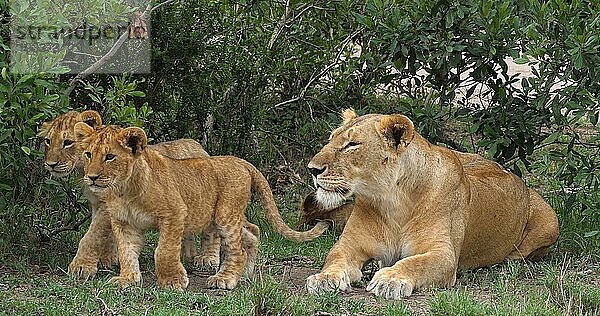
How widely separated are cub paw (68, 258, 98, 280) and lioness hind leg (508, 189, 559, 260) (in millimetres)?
2631

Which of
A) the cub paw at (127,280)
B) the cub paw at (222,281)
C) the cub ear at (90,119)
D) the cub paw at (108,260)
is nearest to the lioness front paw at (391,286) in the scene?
the cub paw at (222,281)

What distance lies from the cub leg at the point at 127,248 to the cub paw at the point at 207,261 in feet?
2.99

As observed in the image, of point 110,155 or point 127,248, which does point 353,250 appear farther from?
point 110,155

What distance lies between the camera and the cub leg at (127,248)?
225 inches

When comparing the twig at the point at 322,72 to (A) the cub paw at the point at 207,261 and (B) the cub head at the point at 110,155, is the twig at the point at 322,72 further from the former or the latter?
(B) the cub head at the point at 110,155

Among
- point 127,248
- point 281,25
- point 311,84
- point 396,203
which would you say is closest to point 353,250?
point 396,203

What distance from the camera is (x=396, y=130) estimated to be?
5977 mm

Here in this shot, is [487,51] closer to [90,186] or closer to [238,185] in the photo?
[238,185]

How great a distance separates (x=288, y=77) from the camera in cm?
964

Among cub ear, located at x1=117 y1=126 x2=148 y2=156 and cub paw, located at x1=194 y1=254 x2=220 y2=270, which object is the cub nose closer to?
cub ear, located at x1=117 y1=126 x2=148 y2=156

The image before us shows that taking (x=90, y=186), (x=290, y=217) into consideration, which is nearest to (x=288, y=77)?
(x=290, y=217)

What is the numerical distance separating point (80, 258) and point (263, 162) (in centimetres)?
352

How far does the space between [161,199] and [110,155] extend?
0.37m

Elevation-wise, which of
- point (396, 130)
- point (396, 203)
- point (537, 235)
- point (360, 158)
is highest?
point (396, 130)
